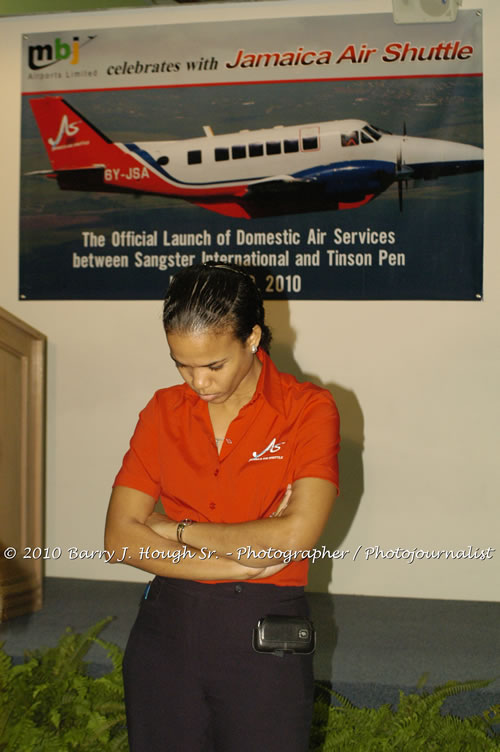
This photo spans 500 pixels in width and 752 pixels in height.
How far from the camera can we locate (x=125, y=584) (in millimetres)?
4453

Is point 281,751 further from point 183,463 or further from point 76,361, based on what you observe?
point 76,361

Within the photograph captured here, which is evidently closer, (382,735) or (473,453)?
(382,735)

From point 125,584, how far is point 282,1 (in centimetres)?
346

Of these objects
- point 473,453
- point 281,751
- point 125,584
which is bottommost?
point 125,584

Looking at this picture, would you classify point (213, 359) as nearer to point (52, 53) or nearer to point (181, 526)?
point (181, 526)

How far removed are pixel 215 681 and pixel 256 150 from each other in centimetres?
347

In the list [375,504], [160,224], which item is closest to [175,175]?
[160,224]

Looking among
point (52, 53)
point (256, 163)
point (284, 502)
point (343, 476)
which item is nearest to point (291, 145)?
point (256, 163)

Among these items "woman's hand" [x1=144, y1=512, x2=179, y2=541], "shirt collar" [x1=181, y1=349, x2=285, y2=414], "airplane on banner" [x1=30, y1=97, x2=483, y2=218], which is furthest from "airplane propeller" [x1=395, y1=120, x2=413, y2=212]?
"woman's hand" [x1=144, y1=512, x2=179, y2=541]

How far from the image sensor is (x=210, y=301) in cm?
161

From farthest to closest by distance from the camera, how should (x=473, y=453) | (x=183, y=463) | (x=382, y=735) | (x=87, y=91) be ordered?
1. (x=87, y=91)
2. (x=473, y=453)
3. (x=382, y=735)
4. (x=183, y=463)

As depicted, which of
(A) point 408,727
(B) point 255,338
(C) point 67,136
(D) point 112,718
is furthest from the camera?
(C) point 67,136

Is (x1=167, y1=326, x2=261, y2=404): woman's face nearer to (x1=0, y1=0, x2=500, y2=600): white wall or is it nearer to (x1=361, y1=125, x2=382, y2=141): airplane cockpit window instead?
(x1=0, y1=0, x2=500, y2=600): white wall

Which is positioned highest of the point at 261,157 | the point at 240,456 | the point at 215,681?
the point at 261,157
